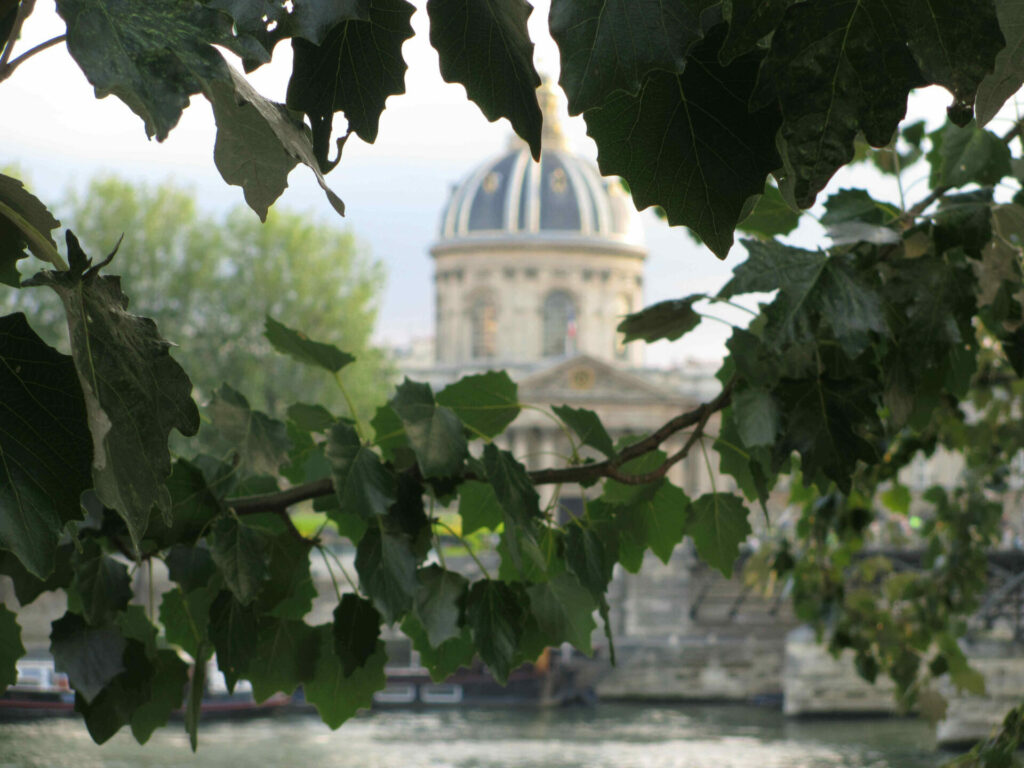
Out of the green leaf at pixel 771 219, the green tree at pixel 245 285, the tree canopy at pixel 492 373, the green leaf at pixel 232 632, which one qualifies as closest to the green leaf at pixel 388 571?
the tree canopy at pixel 492 373

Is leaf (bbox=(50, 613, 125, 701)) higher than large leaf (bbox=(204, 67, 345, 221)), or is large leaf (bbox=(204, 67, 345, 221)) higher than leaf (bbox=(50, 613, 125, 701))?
large leaf (bbox=(204, 67, 345, 221))

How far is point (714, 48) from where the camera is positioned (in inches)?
21.0

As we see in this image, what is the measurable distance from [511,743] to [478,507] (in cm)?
1483

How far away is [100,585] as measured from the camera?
3.79 feet

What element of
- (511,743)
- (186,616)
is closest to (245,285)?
(511,743)

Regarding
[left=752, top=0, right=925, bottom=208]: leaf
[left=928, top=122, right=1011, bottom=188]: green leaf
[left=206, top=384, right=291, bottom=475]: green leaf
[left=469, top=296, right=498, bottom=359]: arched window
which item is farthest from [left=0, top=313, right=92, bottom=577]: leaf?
[left=469, top=296, right=498, bottom=359]: arched window

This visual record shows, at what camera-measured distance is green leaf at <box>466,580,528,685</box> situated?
112 centimetres

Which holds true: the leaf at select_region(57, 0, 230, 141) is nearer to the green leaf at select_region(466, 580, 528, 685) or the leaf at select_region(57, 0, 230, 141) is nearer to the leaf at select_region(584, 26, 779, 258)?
the leaf at select_region(584, 26, 779, 258)

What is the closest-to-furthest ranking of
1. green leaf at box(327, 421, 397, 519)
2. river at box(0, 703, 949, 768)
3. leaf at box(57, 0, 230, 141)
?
leaf at box(57, 0, 230, 141) < green leaf at box(327, 421, 397, 519) < river at box(0, 703, 949, 768)

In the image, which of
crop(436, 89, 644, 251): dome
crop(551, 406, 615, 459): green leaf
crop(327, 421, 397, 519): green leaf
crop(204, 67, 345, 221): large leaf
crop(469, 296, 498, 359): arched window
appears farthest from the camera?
crop(436, 89, 644, 251): dome

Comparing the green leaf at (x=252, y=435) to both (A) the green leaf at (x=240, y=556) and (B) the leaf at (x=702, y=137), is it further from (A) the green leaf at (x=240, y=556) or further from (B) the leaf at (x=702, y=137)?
(B) the leaf at (x=702, y=137)

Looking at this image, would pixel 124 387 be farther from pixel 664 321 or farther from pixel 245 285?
pixel 245 285

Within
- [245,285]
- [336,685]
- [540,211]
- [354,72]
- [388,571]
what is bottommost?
[336,685]

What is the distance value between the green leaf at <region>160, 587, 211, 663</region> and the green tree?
23.6 meters
